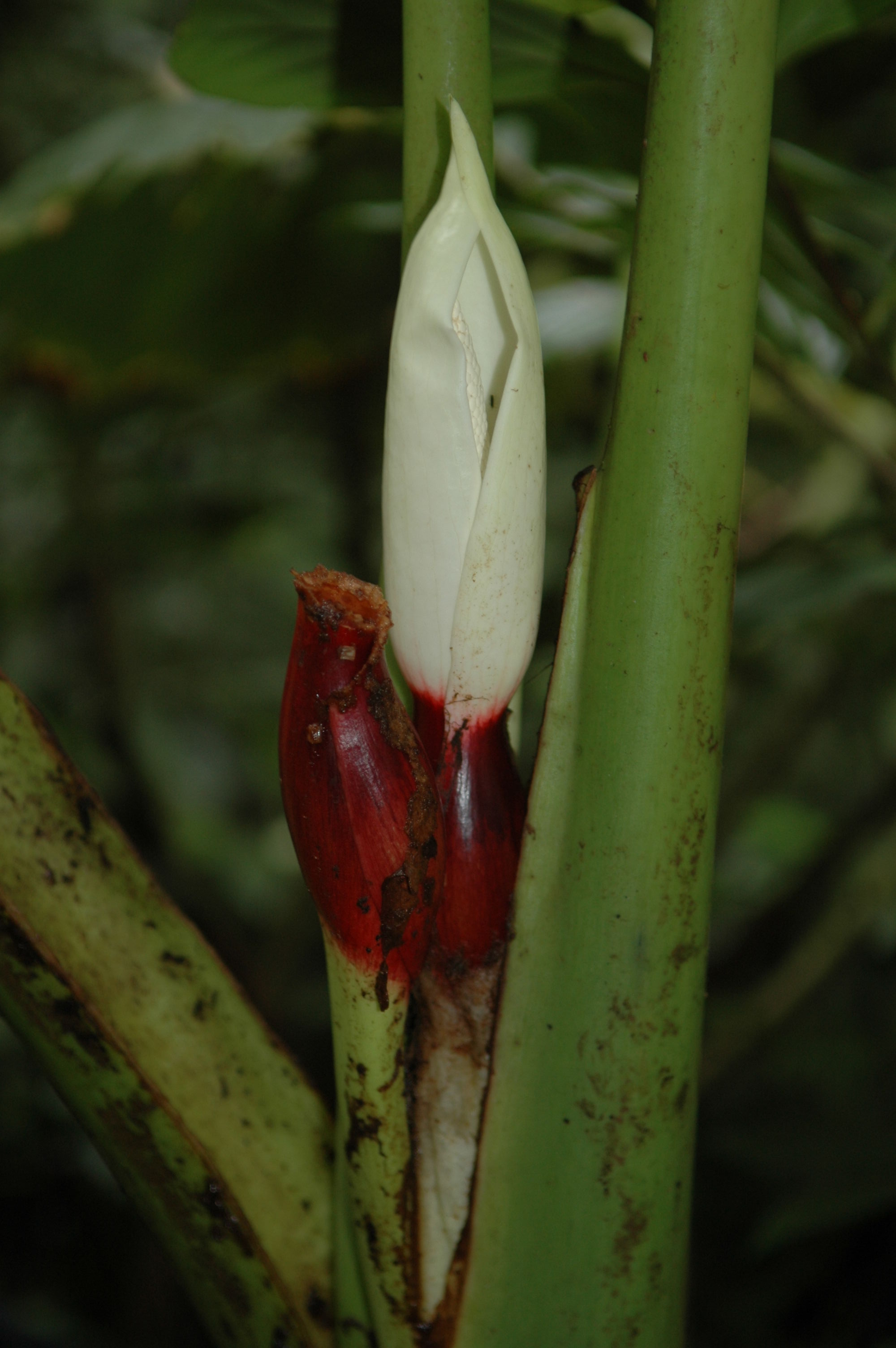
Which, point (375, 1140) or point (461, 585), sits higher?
point (461, 585)

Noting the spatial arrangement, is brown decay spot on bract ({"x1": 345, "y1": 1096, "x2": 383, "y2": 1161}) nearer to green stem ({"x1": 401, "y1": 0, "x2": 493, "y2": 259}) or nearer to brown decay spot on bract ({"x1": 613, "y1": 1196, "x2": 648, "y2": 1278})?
brown decay spot on bract ({"x1": 613, "y1": 1196, "x2": 648, "y2": 1278})

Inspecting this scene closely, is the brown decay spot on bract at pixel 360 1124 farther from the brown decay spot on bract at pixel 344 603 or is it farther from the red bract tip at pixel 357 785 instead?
the brown decay spot on bract at pixel 344 603

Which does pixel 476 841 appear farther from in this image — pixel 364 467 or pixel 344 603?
pixel 364 467

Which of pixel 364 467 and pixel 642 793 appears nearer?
pixel 642 793

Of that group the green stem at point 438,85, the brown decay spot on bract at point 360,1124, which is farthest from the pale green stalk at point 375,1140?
the green stem at point 438,85

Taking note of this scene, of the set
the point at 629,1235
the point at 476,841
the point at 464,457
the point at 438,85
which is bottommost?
the point at 629,1235

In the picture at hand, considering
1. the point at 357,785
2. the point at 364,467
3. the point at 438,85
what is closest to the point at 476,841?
the point at 357,785

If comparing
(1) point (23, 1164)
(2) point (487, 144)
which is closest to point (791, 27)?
(2) point (487, 144)
